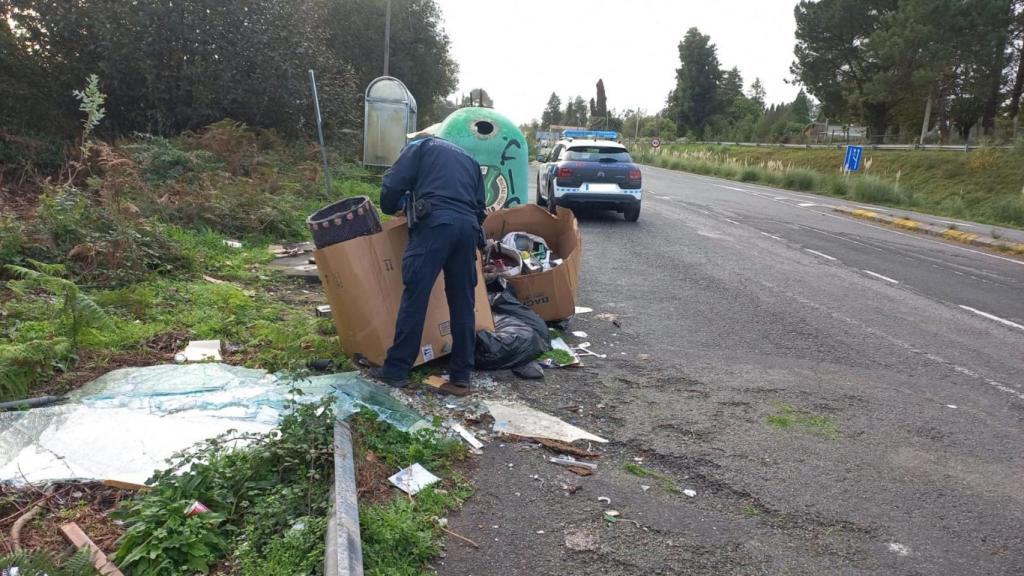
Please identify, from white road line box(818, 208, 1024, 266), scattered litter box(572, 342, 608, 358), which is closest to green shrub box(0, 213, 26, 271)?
scattered litter box(572, 342, 608, 358)

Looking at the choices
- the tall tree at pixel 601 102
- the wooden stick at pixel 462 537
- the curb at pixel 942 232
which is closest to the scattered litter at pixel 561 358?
the wooden stick at pixel 462 537

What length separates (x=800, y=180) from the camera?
1169 inches

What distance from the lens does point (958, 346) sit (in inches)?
253

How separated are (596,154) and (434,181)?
967 cm

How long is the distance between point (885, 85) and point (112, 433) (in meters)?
51.3

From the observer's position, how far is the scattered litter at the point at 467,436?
3.89 m

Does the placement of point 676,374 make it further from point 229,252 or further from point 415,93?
point 415,93

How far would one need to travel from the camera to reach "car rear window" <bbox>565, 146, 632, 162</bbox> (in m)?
13.6

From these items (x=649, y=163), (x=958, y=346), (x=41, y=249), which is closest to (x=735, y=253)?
(x=958, y=346)

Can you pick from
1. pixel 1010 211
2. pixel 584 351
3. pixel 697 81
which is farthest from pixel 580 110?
pixel 584 351

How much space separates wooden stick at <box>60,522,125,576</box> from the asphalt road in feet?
4.03

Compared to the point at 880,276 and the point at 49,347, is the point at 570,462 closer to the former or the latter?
the point at 49,347

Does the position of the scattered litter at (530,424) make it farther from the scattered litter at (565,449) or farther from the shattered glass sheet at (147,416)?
Result: the shattered glass sheet at (147,416)

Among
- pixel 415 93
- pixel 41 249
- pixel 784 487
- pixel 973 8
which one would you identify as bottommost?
pixel 784 487
